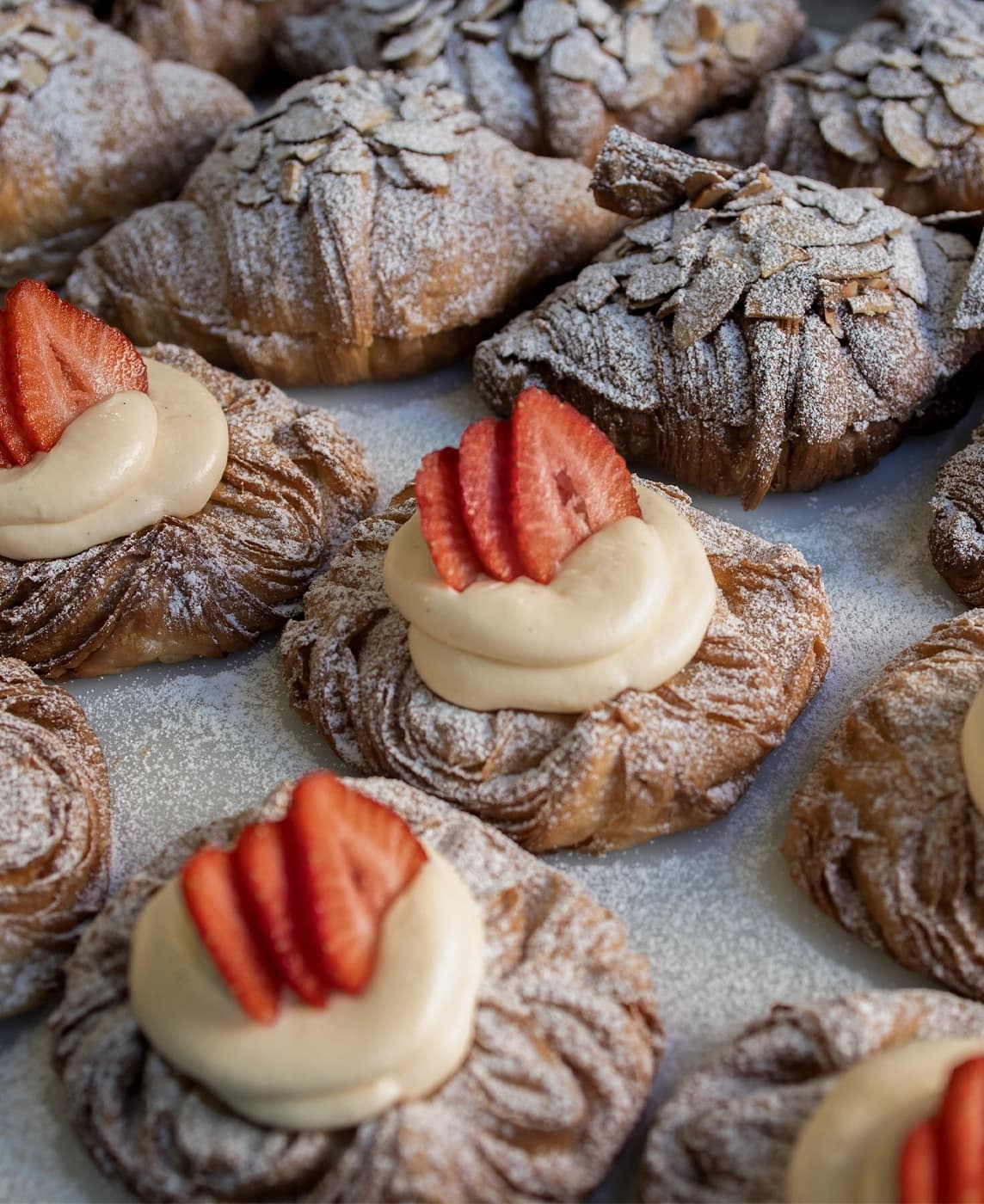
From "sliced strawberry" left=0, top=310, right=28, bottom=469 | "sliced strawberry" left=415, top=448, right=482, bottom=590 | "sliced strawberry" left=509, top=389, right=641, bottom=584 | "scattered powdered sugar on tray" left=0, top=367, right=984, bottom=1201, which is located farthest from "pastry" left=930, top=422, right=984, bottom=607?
"sliced strawberry" left=0, top=310, right=28, bottom=469

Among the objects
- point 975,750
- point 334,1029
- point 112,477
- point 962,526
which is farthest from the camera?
point 962,526

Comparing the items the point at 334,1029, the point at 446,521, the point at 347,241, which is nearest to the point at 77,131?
the point at 347,241

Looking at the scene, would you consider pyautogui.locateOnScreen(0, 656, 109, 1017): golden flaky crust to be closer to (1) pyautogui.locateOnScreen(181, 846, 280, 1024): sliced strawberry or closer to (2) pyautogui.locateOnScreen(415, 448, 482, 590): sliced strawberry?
(1) pyautogui.locateOnScreen(181, 846, 280, 1024): sliced strawberry

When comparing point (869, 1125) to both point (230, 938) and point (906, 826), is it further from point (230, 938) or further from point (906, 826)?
point (230, 938)

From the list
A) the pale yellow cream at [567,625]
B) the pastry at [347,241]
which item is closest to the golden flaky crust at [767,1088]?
the pale yellow cream at [567,625]

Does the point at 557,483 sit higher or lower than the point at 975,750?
higher

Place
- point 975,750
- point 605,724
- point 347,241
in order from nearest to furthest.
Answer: point 975,750
point 605,724
point 347,241
